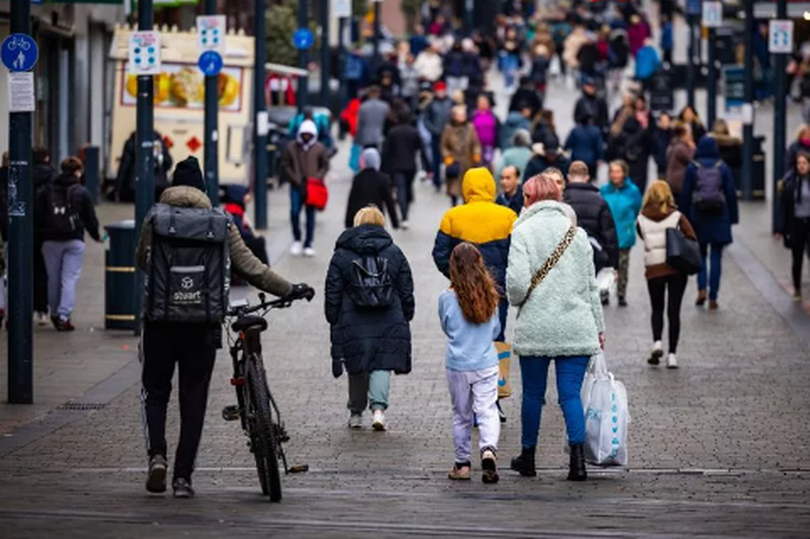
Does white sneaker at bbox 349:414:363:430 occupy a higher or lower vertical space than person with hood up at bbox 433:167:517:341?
lower

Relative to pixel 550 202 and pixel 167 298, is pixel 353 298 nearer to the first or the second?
pixel 550 202

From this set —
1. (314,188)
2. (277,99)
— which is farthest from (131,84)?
(277,99)

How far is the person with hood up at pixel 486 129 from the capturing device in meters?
34.6

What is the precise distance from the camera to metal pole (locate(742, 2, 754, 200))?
3338 centimetres

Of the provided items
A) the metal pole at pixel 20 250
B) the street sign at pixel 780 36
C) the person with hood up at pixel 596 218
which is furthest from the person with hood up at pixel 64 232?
the street sign at pixel 780 36

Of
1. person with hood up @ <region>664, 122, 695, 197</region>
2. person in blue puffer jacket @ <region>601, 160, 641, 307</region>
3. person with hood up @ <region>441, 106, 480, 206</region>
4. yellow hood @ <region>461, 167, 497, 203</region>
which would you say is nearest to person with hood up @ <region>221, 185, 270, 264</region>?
person in blue puffer jacket @ <region>601, 160, 641, 307</region>

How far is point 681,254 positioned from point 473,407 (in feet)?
18.1

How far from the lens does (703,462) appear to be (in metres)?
13.0

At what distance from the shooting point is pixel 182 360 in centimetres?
1127

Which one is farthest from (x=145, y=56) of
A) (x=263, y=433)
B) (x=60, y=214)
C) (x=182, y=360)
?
(x=263, y=433)

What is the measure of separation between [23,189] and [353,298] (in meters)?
2.72

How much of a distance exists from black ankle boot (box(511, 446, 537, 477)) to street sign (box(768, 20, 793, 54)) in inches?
668

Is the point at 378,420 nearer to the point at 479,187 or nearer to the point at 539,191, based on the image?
the point at 479,187

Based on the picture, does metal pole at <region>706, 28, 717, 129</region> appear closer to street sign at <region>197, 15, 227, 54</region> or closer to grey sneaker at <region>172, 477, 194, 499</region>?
street sign at <region>197, 15, 227, 54</region>
